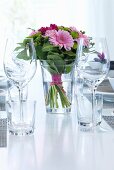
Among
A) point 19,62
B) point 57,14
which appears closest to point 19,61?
point 19,62

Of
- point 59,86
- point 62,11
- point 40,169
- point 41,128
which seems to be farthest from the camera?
point 62,11

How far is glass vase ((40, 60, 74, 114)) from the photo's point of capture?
3.22 ft

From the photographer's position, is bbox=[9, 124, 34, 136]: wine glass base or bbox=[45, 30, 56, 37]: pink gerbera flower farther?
bbox=[45, 30, 56, 37]: pink gerbera flower

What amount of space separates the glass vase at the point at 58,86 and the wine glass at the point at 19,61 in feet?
0.29

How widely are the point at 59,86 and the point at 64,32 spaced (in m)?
0.15

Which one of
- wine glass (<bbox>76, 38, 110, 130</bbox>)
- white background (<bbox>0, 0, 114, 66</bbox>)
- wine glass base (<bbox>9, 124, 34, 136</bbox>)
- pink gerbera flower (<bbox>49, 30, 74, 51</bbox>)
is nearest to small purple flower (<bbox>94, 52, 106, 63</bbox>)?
wine glass (<bbox>76, 38, 110, 130</bbox>)

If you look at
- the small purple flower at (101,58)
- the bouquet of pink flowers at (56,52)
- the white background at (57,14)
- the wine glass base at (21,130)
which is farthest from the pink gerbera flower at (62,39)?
the white background at (57,14)

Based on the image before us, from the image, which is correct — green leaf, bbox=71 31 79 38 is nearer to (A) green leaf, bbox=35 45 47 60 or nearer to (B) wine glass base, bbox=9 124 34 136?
(A) green leaf, bbox=35 45 47 60

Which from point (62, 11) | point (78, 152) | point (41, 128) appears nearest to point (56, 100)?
point (41, 128)

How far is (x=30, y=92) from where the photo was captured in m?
1.36

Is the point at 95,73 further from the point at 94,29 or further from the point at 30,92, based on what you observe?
the point at 94,29

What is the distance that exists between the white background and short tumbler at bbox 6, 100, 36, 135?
209 centimetres

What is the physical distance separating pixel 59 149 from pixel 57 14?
232cm

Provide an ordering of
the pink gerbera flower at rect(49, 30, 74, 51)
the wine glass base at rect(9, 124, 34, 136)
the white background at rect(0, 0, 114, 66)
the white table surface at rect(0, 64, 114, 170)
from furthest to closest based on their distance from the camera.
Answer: the white background at rect(0, 0, 114, 66) < the pink gerbera flower at rect(49, 30, 74, 51) < the wine glass base at rect(9, 124, 34, 136) < the white table surface at rect(0, 64, 114, 170)
